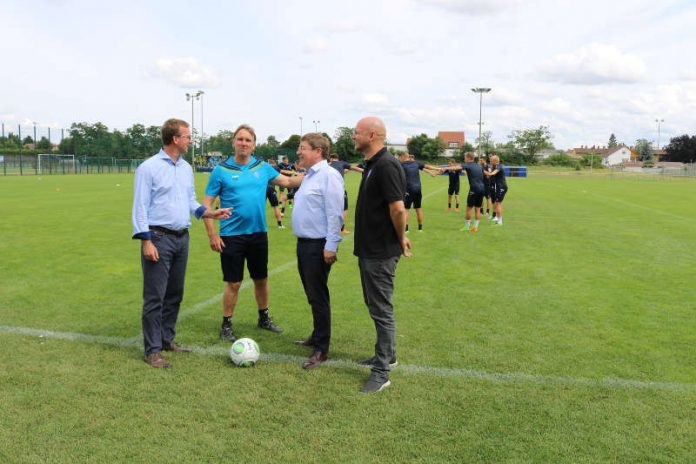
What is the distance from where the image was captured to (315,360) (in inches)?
179

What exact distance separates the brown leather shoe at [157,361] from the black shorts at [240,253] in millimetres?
973

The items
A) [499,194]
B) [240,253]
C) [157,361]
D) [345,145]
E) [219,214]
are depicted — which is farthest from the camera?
[345,145]

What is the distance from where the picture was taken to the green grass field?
327cm

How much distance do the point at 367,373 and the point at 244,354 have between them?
1042 mm

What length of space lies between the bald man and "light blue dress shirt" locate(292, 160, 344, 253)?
299 millimetres

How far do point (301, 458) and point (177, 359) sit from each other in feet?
6.50

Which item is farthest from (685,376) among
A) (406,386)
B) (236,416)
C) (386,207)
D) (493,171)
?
(493,171)

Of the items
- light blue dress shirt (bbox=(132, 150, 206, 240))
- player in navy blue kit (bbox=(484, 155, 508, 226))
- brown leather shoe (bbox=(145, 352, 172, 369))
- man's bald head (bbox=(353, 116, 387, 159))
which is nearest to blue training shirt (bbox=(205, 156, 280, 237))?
light blue dress shirt (bbox=(132, 150, 206, 240))

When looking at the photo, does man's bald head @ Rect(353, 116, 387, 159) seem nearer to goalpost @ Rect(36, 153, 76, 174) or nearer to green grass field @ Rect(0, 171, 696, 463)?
green grass field @ Rect(0, 171, 696, 463)

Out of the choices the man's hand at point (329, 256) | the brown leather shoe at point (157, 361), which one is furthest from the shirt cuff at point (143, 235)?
the man's hand at point (329, 256)

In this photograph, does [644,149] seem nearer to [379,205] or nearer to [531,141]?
[531,141]

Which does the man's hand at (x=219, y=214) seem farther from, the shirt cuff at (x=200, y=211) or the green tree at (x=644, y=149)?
the green tree at (x=644, y=149)

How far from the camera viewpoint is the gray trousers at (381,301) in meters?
4.16

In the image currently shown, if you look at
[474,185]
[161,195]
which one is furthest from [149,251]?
[474,185]
